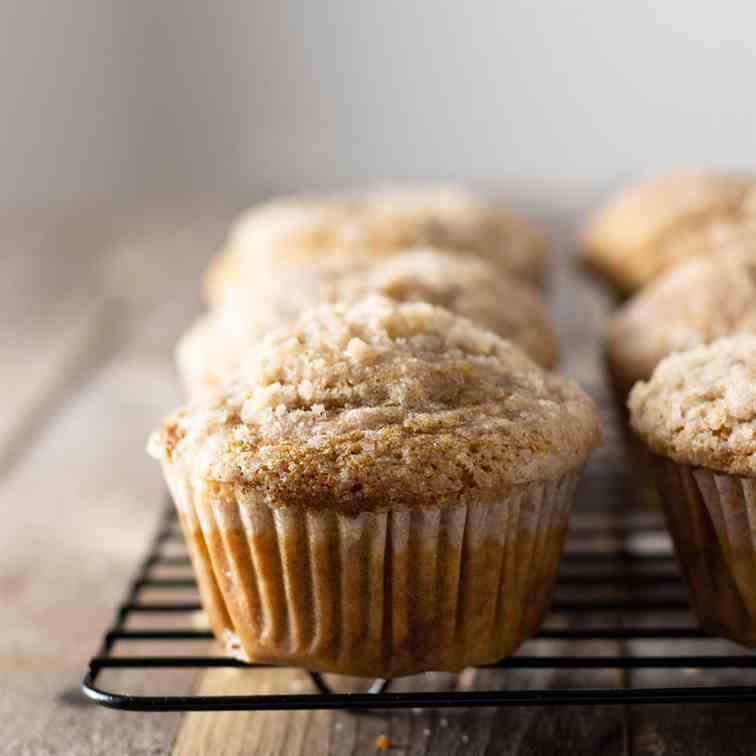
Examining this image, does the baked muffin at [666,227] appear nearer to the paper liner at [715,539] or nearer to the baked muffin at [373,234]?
the baked muffin at [373,234]

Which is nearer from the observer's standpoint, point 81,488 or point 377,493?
point 377,493

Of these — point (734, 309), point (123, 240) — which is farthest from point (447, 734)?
point (123, 240)

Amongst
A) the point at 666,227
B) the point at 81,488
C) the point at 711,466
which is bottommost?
the point at 81,488

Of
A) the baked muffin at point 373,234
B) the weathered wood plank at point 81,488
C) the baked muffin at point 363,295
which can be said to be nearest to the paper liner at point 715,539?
the baked muffin at point 363,295

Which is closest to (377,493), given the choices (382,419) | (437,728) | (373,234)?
(382,419)

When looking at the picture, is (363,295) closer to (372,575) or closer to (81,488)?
(372,575)

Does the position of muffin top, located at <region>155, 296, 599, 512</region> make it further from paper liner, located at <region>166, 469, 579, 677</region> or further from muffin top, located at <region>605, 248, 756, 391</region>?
muffin top, located at <region>605, 248, 756, 391</region>

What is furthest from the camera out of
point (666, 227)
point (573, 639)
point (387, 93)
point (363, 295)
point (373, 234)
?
point (387, 93)
